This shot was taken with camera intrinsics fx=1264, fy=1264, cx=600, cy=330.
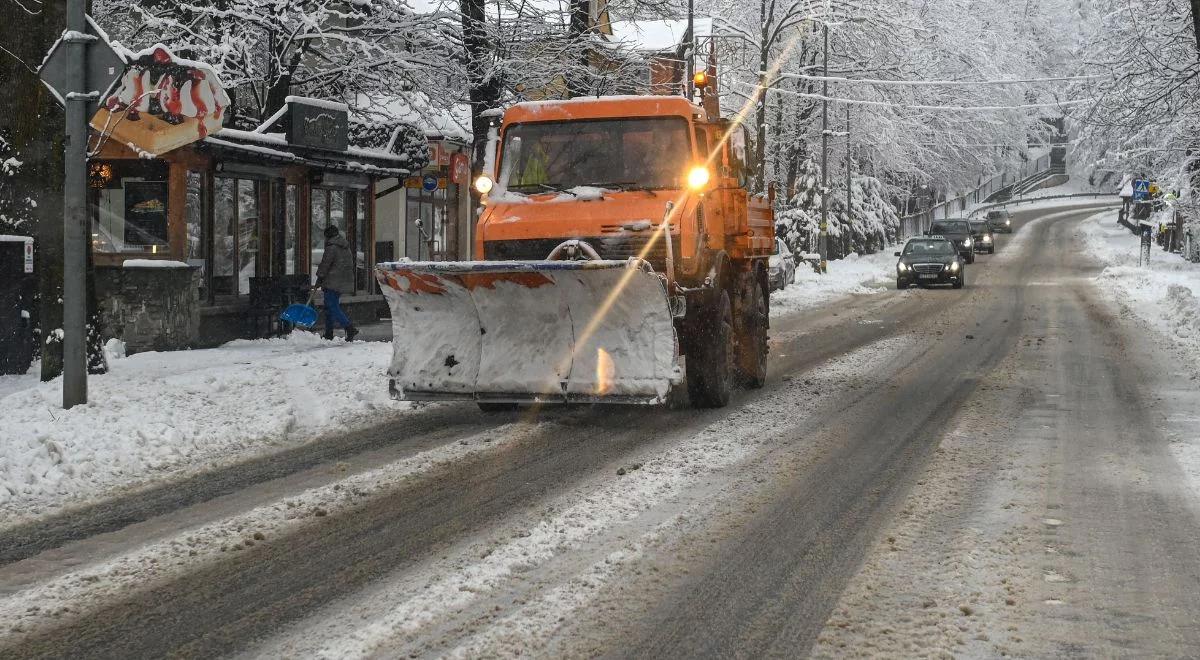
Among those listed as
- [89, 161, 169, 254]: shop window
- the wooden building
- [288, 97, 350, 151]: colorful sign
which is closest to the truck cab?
the wooden building

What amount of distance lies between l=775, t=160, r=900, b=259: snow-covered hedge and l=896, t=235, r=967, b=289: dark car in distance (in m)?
9.05

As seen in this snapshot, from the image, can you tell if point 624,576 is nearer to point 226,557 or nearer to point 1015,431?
point 226,557

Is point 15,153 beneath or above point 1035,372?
above

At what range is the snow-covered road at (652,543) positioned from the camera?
15.7ft

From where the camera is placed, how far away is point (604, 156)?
10.7 m

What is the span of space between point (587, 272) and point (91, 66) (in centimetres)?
401

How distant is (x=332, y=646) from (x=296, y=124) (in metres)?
15.0

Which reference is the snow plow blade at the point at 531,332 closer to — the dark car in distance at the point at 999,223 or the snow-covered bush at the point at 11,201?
the snow-covered bush at the point at 11,201

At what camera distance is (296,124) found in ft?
60.9

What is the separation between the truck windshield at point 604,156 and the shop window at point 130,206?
871 cm

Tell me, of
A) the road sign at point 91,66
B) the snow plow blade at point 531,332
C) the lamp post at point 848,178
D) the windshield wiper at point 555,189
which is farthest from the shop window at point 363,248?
the lamp post at point 848,178

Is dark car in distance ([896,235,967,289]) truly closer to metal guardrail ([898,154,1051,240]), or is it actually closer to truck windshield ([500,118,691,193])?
truck windshield ([500,118,691,193])

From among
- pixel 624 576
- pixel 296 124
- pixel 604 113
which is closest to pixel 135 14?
pixel 296 124

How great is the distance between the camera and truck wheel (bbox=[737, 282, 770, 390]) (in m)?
12.2
